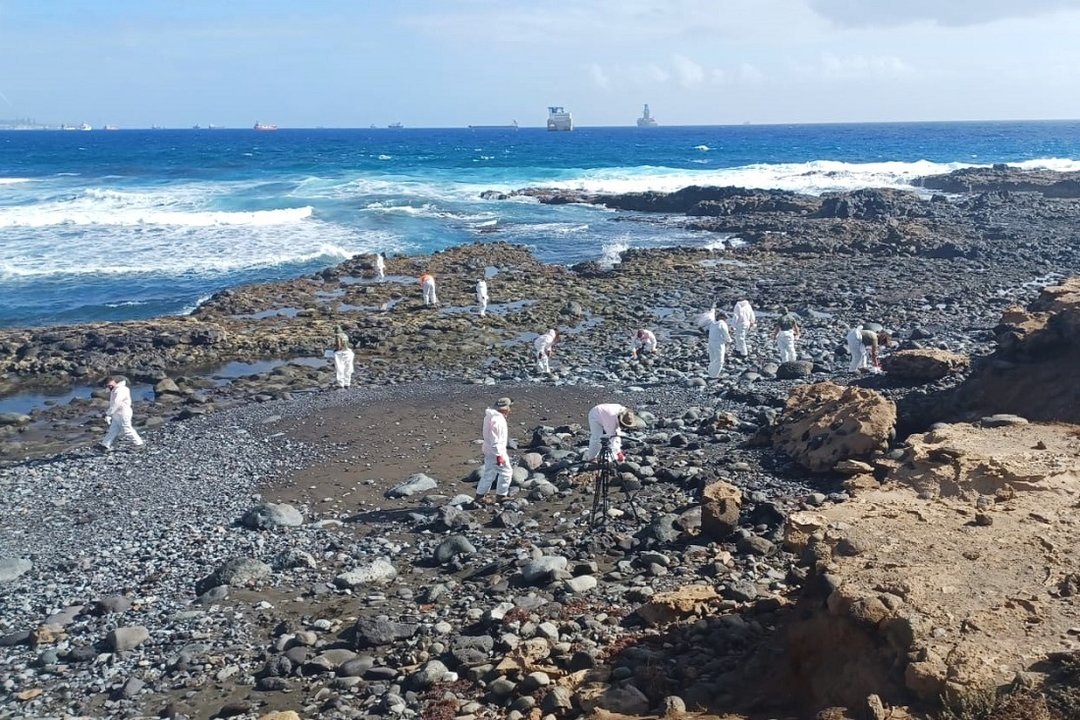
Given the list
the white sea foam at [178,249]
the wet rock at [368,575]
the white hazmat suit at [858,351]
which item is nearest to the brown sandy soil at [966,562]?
the wet rock at [368,575]

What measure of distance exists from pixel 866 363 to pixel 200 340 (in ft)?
53.1

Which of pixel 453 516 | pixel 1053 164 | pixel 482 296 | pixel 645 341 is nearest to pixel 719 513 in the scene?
pixel 453 516

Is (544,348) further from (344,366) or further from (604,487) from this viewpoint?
(604,487)

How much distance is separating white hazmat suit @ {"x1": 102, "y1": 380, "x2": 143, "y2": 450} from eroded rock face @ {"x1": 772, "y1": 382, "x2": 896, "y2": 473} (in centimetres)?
1100

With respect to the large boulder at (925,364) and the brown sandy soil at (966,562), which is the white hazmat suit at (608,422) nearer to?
the brown sandy soil at (966,562)

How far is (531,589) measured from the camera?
32.3 feet

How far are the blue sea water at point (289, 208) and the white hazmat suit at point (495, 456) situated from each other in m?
18.7

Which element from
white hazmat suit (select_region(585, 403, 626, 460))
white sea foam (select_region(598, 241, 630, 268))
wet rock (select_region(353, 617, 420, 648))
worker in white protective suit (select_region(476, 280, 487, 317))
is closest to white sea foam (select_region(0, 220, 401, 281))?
white sea foam (select_region(598, 241, 630, 268))

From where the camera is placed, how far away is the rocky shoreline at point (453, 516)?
26.3 ft

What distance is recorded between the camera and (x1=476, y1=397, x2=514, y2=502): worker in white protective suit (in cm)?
1232

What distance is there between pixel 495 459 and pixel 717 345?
771cm

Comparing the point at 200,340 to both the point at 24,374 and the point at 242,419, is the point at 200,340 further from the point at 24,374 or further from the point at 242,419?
the point at 242,419

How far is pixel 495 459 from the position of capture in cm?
1245

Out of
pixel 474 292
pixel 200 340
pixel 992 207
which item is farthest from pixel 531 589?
pixel 992 207
